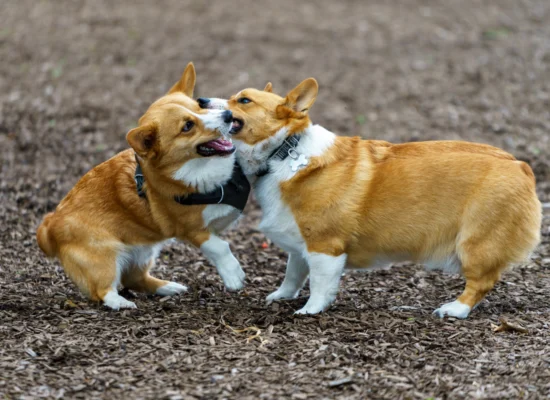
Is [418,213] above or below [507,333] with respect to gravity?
above

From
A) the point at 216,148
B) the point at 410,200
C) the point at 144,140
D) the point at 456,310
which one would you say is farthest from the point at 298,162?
the point at 456,310

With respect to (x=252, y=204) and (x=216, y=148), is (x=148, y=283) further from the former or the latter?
(x=252, y=204)

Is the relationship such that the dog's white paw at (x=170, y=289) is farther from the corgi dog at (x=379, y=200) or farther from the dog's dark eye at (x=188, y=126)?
the dog's dark eye at (x=188, y=126)

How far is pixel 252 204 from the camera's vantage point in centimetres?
833

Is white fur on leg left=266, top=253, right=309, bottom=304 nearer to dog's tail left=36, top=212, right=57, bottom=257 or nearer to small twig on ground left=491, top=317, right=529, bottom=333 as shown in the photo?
small twig on ground left=491, top=317, right=529, bottom=333

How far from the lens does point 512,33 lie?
46.7ft

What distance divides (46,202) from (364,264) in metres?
4.01

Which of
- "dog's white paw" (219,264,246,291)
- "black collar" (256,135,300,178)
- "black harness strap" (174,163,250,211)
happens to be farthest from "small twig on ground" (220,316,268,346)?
"black collar" (256,135,300,178)

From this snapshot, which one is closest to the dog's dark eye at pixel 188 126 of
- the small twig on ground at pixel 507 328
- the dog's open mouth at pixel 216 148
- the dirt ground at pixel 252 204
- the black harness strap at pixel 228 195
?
the dog's open mouth at pixel 216 148

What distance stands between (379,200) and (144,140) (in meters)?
1.70

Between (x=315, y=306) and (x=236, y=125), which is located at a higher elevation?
(x=236, y=125)

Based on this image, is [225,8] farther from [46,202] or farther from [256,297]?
[256,297]

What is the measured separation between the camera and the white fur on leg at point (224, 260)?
549 cm

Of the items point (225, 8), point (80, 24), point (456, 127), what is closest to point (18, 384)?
point (456, 127)
